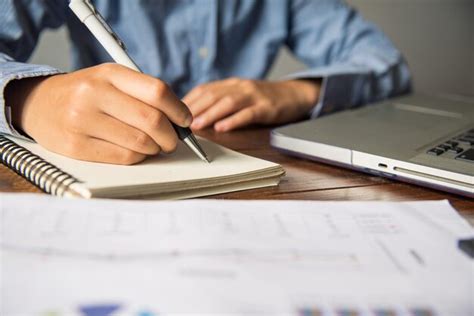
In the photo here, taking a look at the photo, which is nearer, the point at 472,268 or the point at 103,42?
the point at 472,268

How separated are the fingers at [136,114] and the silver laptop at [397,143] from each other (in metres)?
0.17

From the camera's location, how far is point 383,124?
0.71 m

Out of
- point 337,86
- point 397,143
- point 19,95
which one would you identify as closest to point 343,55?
point 337,86

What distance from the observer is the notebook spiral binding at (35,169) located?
1.53 ft

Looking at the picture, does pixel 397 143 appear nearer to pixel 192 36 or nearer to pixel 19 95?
pixel 19 95

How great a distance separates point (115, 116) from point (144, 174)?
2.5 inches

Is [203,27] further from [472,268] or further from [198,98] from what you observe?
[472,268]

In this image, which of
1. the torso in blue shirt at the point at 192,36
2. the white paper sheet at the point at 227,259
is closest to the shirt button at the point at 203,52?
the torso in blue shirt at the point at 192,36

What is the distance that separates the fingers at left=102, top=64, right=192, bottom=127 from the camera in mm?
512

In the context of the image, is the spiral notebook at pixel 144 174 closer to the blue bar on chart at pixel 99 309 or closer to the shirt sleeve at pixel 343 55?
the blue bar on chart at pixel 99 309

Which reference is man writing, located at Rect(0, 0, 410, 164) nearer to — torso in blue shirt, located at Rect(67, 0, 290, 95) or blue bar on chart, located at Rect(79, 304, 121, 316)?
torso in blue shirt, located at Rect(67, 0, 290, 95)

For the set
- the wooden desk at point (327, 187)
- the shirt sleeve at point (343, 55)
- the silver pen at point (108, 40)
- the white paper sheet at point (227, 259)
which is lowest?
the shirt sleeve at point (343, 55)

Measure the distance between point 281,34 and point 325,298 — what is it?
34.0 inches

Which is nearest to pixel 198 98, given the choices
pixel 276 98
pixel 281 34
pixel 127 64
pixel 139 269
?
pixel 276 98
